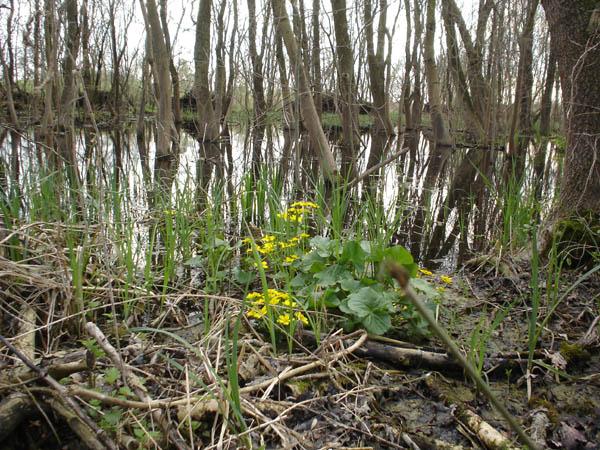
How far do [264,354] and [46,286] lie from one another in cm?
95

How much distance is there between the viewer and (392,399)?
1710 millimetres

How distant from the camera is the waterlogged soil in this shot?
1.41 m

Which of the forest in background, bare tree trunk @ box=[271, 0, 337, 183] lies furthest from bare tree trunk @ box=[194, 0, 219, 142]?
the forest in background

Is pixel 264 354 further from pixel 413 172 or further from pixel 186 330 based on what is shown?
pixel 413 172

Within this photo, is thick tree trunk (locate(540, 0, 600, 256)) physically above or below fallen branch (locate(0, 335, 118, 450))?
above

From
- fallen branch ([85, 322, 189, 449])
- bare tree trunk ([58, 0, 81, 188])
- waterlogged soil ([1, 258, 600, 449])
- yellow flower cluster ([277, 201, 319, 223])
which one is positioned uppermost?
bare tree trunk ([58, 0, 81, 188])

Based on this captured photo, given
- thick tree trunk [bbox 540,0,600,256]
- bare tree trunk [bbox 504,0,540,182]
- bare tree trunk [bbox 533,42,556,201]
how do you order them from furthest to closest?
bare tree trunk [bbox 533,42,556,201] → bare tree trunk [bbox 504,0,540,182] → thick tree trunk [bbox 540,0,600,256]

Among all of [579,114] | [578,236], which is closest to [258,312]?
[578,236]

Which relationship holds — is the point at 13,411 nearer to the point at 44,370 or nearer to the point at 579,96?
the point at 44,370

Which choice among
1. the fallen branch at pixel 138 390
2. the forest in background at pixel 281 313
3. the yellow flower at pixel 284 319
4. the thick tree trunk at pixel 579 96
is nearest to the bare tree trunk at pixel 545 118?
the thick tree trunk at pixel 579 96

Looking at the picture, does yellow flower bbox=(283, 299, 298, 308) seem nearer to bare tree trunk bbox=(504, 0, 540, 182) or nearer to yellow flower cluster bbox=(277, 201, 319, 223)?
yellow flower cluster bbox=(277, 201, 319, 223)

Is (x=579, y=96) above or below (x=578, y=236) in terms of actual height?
above

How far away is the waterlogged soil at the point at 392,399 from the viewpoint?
141 cm

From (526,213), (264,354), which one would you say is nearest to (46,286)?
(264,354)
